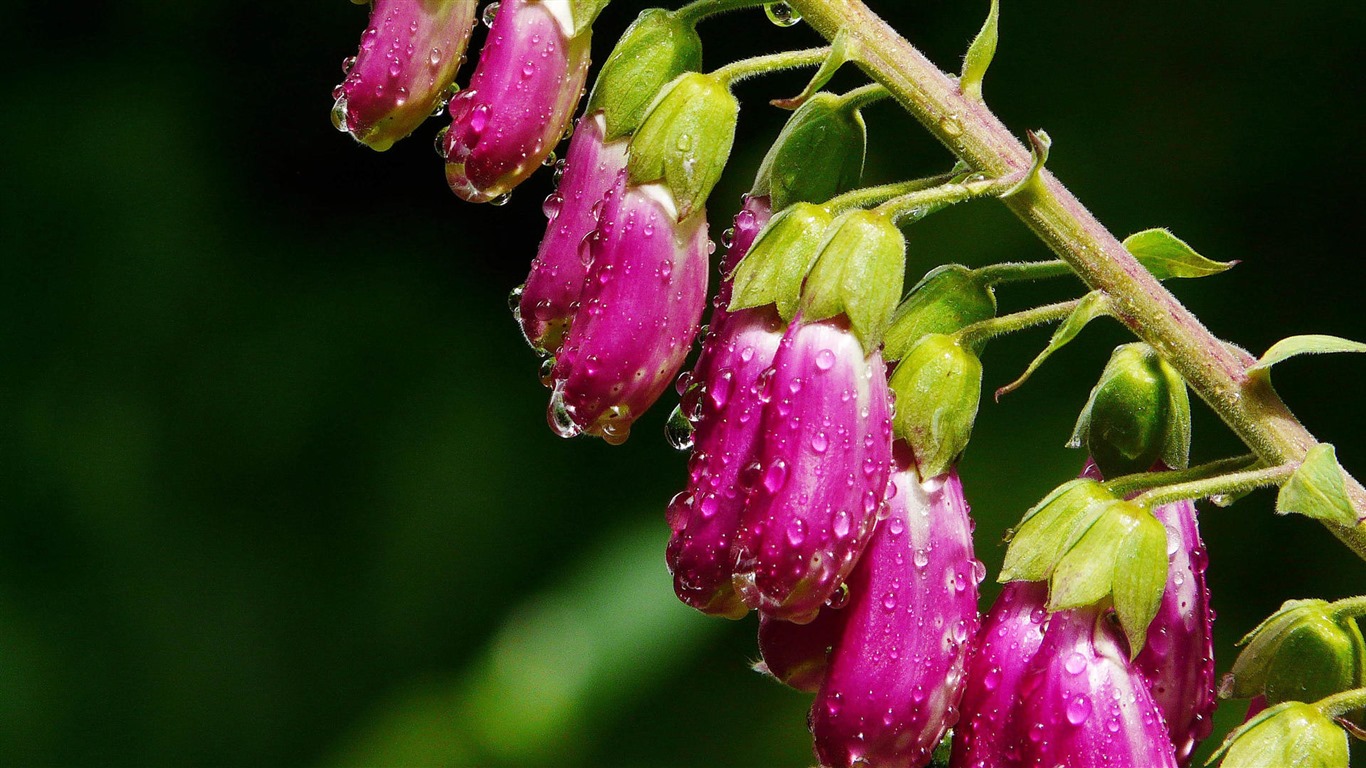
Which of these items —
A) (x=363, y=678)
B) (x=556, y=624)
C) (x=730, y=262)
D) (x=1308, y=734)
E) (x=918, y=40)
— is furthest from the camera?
(x=363, y=678)

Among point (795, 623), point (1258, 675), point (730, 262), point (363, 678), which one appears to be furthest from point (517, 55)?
point (363, 678)

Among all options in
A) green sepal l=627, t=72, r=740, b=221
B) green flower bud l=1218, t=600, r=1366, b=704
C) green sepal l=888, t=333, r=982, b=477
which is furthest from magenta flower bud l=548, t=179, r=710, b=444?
green flower bud l=1218, t=600, r=1366, b=704

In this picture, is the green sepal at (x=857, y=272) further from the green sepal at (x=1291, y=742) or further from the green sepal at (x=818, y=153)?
the green sepal at (x=1291, y=742)

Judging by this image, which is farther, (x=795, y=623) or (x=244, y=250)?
(x=244, y=250)

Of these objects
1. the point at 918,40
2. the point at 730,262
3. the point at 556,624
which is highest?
the point at 730,262

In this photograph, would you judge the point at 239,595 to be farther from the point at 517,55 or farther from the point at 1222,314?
the point at 517,55

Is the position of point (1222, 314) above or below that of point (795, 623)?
below

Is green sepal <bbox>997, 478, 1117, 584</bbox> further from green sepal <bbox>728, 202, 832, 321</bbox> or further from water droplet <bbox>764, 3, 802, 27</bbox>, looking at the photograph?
water droplet <bbox>764, 3, 802, 27</bbox>
